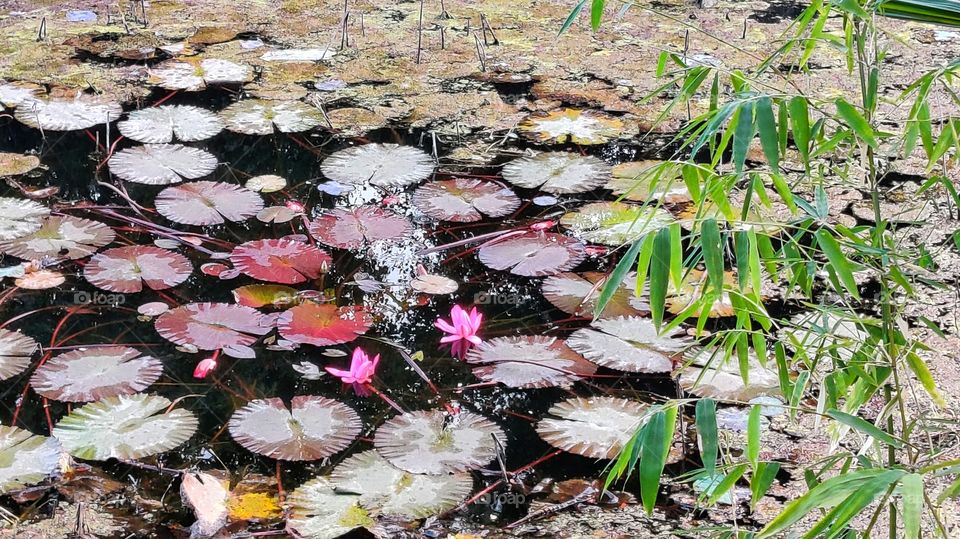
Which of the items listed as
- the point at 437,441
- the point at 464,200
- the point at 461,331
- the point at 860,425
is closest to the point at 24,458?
the point at 437,441

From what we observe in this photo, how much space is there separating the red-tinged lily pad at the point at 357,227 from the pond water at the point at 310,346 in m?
0.03

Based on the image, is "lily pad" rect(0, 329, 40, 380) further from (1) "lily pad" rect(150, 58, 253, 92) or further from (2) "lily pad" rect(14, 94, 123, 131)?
(1) "lily pad" rect(150, 58, 253, 92)

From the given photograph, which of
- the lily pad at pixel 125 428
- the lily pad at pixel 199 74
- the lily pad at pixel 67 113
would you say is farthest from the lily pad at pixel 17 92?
the lily pad at pixel 125 428

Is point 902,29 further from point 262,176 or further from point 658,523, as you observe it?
point 658,523

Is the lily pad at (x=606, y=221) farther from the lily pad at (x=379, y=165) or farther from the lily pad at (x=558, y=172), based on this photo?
the lily pad at (x=379, y=165)

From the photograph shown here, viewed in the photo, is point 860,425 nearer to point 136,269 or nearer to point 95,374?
point 95,374

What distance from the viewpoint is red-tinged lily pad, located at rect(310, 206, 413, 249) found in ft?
7.52

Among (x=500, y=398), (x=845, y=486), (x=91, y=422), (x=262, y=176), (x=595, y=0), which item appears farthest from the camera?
(x=262, y=176)

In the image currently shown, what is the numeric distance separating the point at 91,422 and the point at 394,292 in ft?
2.26

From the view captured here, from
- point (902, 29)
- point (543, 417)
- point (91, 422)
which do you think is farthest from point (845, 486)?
point (902, 29)

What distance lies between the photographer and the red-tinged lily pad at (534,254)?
87.2 inches

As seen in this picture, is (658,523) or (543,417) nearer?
(658,523)

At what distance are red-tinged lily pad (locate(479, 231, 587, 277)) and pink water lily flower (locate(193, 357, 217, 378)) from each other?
2.20 feet

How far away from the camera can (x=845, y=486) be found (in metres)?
0.77
